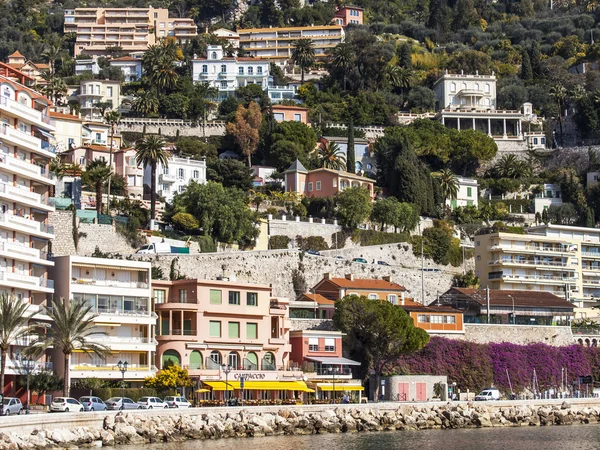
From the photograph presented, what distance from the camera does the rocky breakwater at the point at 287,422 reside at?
51.1 meters

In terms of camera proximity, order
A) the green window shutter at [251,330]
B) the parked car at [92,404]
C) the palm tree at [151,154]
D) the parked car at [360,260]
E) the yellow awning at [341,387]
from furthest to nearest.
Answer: the palm tree at [151,154], the parked car at [360,260], the green window shutter at [251,330], the yellow awning at [341,387], the parked car at [92,404]

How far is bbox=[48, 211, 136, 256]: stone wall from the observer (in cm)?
8000

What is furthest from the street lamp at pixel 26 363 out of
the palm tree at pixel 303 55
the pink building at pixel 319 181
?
the palm tree at pixel 303 55

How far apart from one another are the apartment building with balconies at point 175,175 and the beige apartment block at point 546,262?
26564 mm

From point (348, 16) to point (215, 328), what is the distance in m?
121

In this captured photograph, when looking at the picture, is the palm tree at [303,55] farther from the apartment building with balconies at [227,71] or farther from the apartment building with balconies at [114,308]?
the apartment building with balconies at [114,308]

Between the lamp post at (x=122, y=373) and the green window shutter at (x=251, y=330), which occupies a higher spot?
the green window shutter at (x=251, y=330)

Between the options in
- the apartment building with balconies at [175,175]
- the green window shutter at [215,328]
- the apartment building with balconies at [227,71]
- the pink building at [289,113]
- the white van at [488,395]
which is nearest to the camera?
the green window shutter at [215,328]

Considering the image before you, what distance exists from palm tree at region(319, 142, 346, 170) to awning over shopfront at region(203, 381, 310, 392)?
50.6 m

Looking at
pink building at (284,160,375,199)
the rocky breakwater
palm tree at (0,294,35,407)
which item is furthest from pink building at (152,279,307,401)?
pink building at (284,160,375,199)

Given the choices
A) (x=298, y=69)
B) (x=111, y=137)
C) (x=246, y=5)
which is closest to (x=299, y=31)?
(x=298, y=69)

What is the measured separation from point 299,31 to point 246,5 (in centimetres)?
2947

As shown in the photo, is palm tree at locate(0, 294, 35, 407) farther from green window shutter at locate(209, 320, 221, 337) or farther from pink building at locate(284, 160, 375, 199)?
pink building at locate(284, 160, 375, 199)

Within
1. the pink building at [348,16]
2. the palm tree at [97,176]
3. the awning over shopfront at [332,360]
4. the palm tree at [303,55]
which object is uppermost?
the pink building at [348,16]
